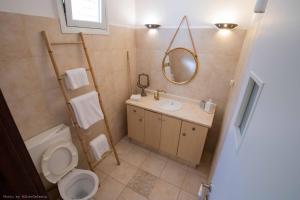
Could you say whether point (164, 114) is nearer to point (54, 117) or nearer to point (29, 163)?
point (54, 117)

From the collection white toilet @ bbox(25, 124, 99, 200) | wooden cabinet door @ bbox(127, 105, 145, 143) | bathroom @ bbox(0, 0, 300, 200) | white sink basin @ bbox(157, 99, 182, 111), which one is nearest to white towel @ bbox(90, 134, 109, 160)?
bathroom @ bbox(0, 0, 300, 200)

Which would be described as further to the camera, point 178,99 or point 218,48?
point 178,99

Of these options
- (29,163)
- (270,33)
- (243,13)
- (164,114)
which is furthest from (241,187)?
(243,13)

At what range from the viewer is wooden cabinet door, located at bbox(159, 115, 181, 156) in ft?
6.60

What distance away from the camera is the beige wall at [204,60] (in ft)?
6.13

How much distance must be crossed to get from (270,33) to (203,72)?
1.56 metres

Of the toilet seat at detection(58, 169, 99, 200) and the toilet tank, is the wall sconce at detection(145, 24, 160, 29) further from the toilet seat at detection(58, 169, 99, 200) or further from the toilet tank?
the toilet seat at detection(58, 169, 99, 200)

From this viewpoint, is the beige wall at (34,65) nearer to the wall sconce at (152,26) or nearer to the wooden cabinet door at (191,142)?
the wall sconce at (152,26)

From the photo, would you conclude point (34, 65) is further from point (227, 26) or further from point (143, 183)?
point (227, 26)

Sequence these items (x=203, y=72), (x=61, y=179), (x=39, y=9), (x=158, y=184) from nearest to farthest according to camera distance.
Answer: (x=39, y=9), (x=61, y=179), (x=158, y=184), (x=203, y=72)

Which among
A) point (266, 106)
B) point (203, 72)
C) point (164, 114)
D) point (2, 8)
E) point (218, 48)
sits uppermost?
point (2, 8)

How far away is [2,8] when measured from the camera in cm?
103

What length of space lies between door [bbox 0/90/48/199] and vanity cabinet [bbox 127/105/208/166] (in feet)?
5.11

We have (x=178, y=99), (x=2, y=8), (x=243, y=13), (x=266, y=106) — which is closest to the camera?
(x=266, y=106)
